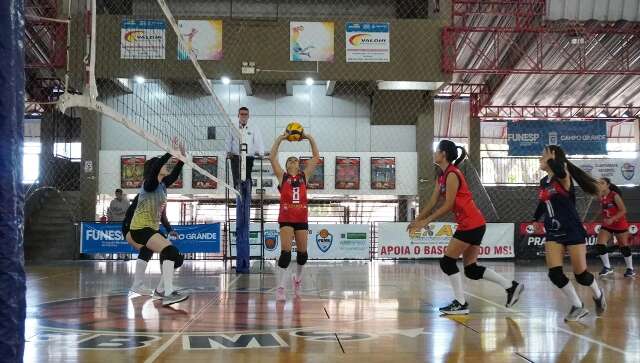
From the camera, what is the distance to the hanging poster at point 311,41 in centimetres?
1750

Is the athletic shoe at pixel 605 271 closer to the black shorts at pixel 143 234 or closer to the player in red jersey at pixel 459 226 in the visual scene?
the player in red jersey at pixel 459 226

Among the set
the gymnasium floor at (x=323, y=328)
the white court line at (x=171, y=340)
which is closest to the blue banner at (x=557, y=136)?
the gymnasium floor at (x=323, y=328)

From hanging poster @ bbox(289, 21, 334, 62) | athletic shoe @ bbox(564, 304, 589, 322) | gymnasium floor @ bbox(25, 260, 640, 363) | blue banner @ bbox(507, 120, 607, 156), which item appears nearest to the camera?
gymnasium floor @ bbox(25, 260, 640, 363)

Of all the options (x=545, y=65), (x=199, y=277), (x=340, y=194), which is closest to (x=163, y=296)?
(x=199, y=277)

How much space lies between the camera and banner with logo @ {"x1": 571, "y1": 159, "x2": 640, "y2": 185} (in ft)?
73.3

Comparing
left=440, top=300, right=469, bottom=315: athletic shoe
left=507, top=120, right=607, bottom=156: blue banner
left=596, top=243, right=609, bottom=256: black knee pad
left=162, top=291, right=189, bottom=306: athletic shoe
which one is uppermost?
left=507, top=120, right=607, bottom=156: blue banner

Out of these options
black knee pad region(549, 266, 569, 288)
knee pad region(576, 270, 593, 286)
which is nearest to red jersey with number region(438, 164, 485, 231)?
black knee pad region(549, 266, 569, 288)

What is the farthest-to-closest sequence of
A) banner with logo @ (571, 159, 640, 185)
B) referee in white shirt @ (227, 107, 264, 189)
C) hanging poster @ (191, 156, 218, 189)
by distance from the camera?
1. banner with logo @ (571, 159, 640, 185)
2. hanging poster @ (191, 156, 218, 189)
3. referee in white shirt @ (227, 107, 264, 189)

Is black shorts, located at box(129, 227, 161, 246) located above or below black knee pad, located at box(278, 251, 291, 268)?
above

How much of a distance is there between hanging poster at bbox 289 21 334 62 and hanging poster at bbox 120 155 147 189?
6.34m

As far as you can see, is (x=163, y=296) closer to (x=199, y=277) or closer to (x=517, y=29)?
(x=199, y=277)

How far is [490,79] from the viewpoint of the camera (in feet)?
86.3

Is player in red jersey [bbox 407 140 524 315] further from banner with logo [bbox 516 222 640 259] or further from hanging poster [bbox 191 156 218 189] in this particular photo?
hanging poster [bbox 191 156 218 189]

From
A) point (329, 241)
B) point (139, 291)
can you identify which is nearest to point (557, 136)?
point (329, 241)
